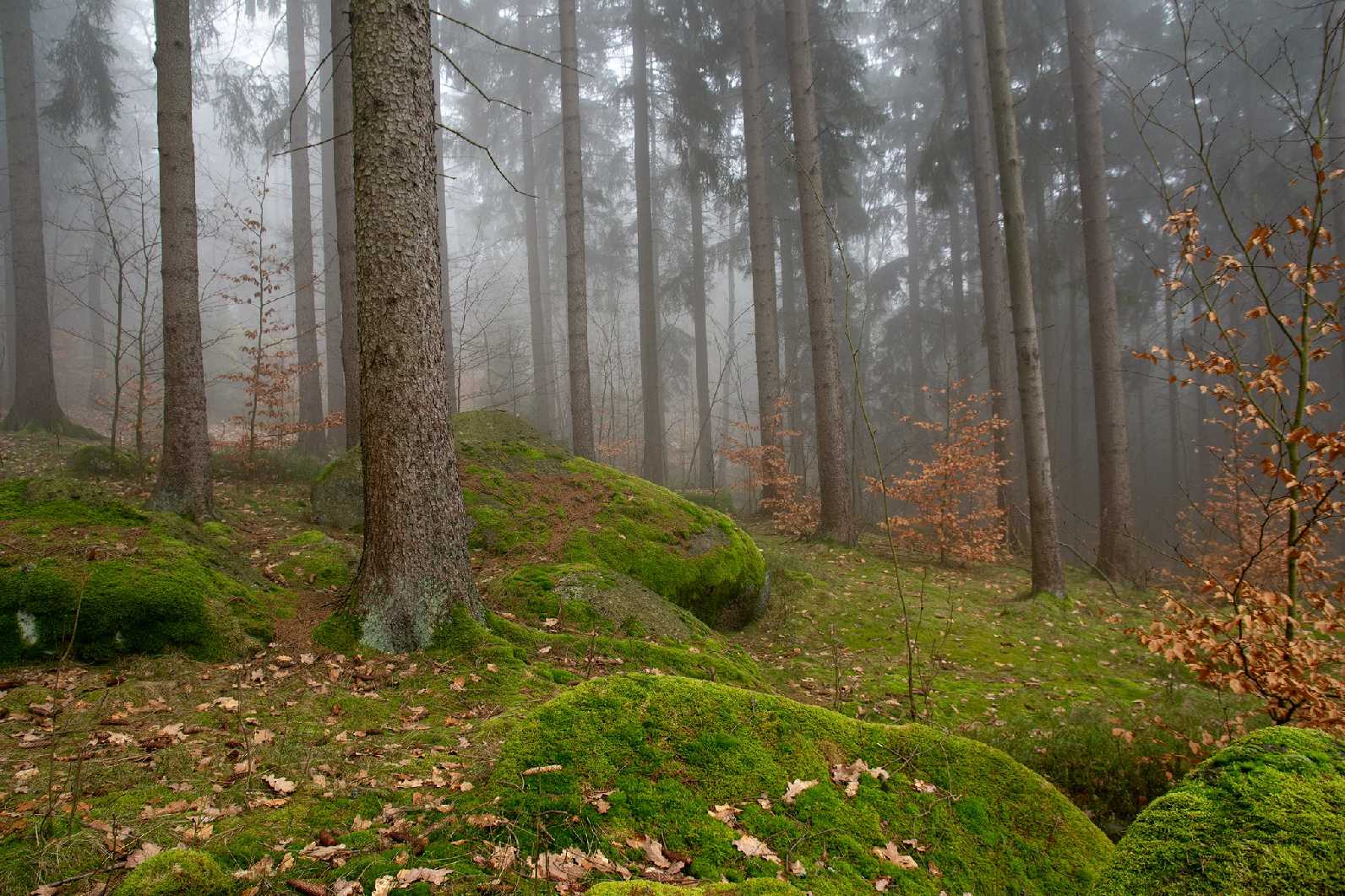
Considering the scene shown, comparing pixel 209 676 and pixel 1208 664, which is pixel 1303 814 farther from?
pixel 209 676

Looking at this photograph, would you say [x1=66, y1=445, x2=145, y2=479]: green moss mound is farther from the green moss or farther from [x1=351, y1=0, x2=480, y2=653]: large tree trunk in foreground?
[x1=351, y1=0, x2=480, y2=653]: large tree trunk in foreground

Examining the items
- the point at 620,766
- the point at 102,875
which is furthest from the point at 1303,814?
the point at 102,875

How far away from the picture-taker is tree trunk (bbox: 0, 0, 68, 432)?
39.1ft

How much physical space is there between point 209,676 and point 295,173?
1634cm

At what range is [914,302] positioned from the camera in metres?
26.1

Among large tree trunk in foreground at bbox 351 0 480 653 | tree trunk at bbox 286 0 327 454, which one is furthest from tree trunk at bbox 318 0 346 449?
large tree trunk in foreground at bbox 351 0 480 653

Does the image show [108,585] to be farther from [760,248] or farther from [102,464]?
[760,248]

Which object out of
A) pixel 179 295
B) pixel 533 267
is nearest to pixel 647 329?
pixel 533 267

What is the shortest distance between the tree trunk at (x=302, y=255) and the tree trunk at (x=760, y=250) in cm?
849

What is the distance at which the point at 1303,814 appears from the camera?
1.44 m

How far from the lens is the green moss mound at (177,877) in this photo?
179 centimetres

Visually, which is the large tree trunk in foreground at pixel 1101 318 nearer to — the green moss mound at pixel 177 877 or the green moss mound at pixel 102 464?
the green moss mound at pixel 177 877

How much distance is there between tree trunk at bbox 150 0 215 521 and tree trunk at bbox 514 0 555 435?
14346mm

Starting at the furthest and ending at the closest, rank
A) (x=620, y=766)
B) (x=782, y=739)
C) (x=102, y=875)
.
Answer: (x=782, y=739)
(x=620, y=766)
(x=102, y=875)
